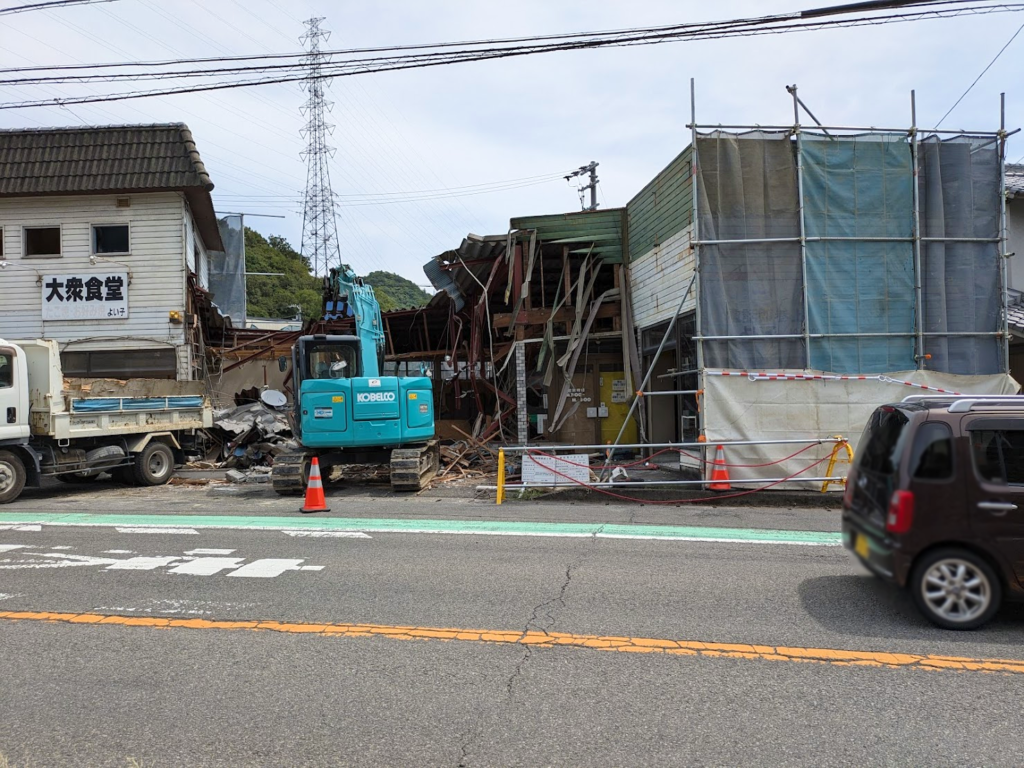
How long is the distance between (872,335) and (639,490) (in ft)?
15.2

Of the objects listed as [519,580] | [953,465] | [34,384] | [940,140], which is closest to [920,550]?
[953,465]

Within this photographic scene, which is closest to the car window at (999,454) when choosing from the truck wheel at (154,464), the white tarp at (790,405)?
the white tarp at (790,405)

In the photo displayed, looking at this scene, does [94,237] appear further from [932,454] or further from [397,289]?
[397,289]

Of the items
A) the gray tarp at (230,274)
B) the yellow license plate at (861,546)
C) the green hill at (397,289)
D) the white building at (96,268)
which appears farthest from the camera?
the green hill at (397,289)

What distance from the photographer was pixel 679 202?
12.6 m

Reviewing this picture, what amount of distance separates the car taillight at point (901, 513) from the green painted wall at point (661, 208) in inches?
315

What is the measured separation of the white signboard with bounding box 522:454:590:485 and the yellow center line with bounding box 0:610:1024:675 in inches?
249

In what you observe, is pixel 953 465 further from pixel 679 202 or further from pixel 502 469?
pixel 679 202

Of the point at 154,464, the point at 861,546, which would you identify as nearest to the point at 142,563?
the point at 861,546

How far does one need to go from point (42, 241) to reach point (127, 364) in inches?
159

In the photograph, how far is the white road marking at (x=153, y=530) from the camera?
29.2ft

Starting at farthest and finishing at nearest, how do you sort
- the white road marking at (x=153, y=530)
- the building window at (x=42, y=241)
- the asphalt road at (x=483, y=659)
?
the building window at (x=42, y=241), the white road marking at (x=153, y=530), the asphalt road at (x=483, y=659)

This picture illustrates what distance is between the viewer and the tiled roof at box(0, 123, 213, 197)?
59.6 ft

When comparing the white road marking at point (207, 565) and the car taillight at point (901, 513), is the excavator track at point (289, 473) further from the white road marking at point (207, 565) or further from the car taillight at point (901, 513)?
the car taillight at point (901, 513)
